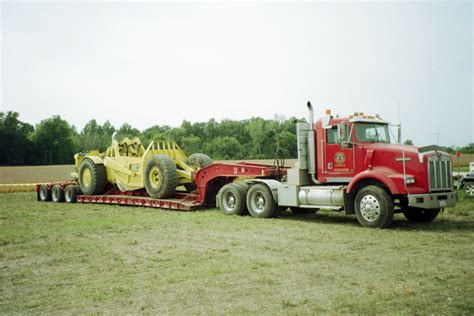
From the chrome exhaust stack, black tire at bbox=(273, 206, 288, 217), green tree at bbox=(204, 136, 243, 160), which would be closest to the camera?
the chrome exhaust stack

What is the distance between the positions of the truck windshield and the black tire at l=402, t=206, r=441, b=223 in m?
1.87

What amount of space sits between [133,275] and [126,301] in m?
1.26

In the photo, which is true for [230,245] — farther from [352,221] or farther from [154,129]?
[154,129]

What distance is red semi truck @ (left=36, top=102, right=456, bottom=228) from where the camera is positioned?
10.6 meters

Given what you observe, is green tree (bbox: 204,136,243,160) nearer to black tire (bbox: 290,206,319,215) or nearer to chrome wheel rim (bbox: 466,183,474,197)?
chrome wheel rim (bbox: 466,183,474,197)

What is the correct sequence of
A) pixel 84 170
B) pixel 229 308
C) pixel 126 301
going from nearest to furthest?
1. pixel 229 308
2. pixel 126 301
3. pixel 84 170

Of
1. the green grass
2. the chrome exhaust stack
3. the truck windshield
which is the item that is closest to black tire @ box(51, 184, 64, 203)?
the green grass

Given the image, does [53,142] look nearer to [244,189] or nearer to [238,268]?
[244,189]

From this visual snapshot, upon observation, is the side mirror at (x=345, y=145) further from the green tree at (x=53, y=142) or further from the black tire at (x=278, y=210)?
the green tree at (x=53, y=142)

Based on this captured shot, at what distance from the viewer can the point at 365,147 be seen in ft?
38.2

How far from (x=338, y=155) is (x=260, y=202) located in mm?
2801

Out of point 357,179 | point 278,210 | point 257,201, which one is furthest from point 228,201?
point 357,179

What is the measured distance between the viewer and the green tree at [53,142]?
238 ft

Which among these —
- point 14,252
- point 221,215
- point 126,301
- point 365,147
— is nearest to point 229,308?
point 126,301
